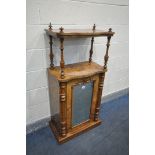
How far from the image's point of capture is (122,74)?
8.31 feet

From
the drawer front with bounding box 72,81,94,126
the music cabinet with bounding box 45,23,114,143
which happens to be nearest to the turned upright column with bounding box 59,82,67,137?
the music cabinet with bounding box 45,23,114,143

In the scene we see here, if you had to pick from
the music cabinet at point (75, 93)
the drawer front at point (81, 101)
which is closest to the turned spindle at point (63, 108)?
the music cabinet at point (75, 93)

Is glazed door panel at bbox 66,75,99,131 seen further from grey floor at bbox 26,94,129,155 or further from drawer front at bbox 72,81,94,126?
grey floor at bbox 26,94,129,155

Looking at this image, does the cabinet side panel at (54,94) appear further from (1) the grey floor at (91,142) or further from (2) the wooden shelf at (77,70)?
(1) the grey floor at (91,142)

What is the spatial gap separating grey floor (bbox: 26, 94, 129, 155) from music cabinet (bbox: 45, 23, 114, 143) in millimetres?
77

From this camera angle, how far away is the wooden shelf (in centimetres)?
146

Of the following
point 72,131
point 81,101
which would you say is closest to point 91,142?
point 72,131

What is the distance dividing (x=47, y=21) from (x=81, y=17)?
1.33 ft

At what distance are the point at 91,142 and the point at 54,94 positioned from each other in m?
0.67

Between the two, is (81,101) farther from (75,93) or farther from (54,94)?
(54,94)

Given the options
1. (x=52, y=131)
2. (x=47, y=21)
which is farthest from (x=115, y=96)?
(x=47, y=21)

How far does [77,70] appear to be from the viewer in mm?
1604
